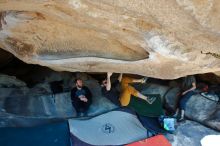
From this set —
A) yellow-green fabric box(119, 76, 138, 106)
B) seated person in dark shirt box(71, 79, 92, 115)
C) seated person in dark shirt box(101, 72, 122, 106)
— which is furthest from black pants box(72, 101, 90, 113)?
yellow-green fabric box(119, 76, 138, 106)

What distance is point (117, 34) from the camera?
12.1ft

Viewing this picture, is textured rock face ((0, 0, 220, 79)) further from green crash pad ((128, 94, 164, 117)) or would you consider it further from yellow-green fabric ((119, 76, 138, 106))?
green crash pad ((128, 94, 164, 117))

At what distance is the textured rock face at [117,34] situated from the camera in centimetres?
295

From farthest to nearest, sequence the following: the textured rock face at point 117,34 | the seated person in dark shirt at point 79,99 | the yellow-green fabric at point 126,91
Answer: the yellow-green fabric at point 126,91, the seated person in dark shirt at point 79,99, the textured rock face at point 117,34

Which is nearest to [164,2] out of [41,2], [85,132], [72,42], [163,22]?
[163,22]

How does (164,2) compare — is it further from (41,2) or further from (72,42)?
(72,42)

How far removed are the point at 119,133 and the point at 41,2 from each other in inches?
99.8

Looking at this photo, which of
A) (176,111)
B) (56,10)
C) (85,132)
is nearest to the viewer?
(56,10)

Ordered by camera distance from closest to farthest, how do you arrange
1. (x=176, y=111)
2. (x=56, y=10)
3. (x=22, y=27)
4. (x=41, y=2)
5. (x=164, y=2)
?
1. (x=164, y=2)
2. (x=41, y=2)
3. (x=56, y=10)
4. (x=22, y=27)
5. (x=176, y=111)

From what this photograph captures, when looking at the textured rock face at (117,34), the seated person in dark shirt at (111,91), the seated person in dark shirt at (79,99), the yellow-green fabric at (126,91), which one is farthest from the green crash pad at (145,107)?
the textured rock face at (117,34)

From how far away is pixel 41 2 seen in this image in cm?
298

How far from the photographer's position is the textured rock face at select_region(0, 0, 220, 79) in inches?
116

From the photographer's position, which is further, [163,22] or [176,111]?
[176,111]

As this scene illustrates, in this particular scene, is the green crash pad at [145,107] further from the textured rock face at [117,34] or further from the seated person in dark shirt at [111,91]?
the textured rock face at [117,34]
